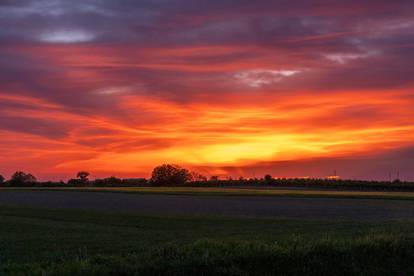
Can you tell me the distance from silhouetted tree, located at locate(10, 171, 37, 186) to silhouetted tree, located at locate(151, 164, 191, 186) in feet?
112

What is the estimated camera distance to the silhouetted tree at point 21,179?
16225cm

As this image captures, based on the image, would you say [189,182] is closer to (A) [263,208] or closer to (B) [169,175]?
(B) [169,175]

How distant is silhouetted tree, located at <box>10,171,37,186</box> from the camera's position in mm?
162250

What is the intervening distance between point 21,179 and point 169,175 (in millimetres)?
A: 41758

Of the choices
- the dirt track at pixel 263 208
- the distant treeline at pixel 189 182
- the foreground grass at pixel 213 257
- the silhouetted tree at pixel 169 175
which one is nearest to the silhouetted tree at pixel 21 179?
the distant treeline at pixel 189 182

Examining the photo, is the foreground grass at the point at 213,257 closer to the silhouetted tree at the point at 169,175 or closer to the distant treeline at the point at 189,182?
the distant treeline at the point at 189,182

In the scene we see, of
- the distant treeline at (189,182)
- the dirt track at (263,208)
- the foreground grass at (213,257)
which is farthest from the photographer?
the distant treeline at (189,182)

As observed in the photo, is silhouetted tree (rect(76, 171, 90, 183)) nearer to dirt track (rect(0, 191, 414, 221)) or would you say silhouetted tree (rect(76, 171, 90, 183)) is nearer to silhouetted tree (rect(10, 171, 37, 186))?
silhouetted tree (rect(10, 171, 37, 186))

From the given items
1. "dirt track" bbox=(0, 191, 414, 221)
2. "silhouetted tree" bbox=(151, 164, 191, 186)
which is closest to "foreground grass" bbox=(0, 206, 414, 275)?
"dirt track" bbox=(0, 191, 414, 221)

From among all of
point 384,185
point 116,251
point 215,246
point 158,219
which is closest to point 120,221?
point 158,219

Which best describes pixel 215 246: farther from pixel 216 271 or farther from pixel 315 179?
pixel 315 179

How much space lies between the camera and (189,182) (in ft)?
522

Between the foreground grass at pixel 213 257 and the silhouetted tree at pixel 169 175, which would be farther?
the silhouetted tree at pixel 169 175

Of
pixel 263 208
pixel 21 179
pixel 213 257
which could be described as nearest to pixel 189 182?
pixel 21 179
